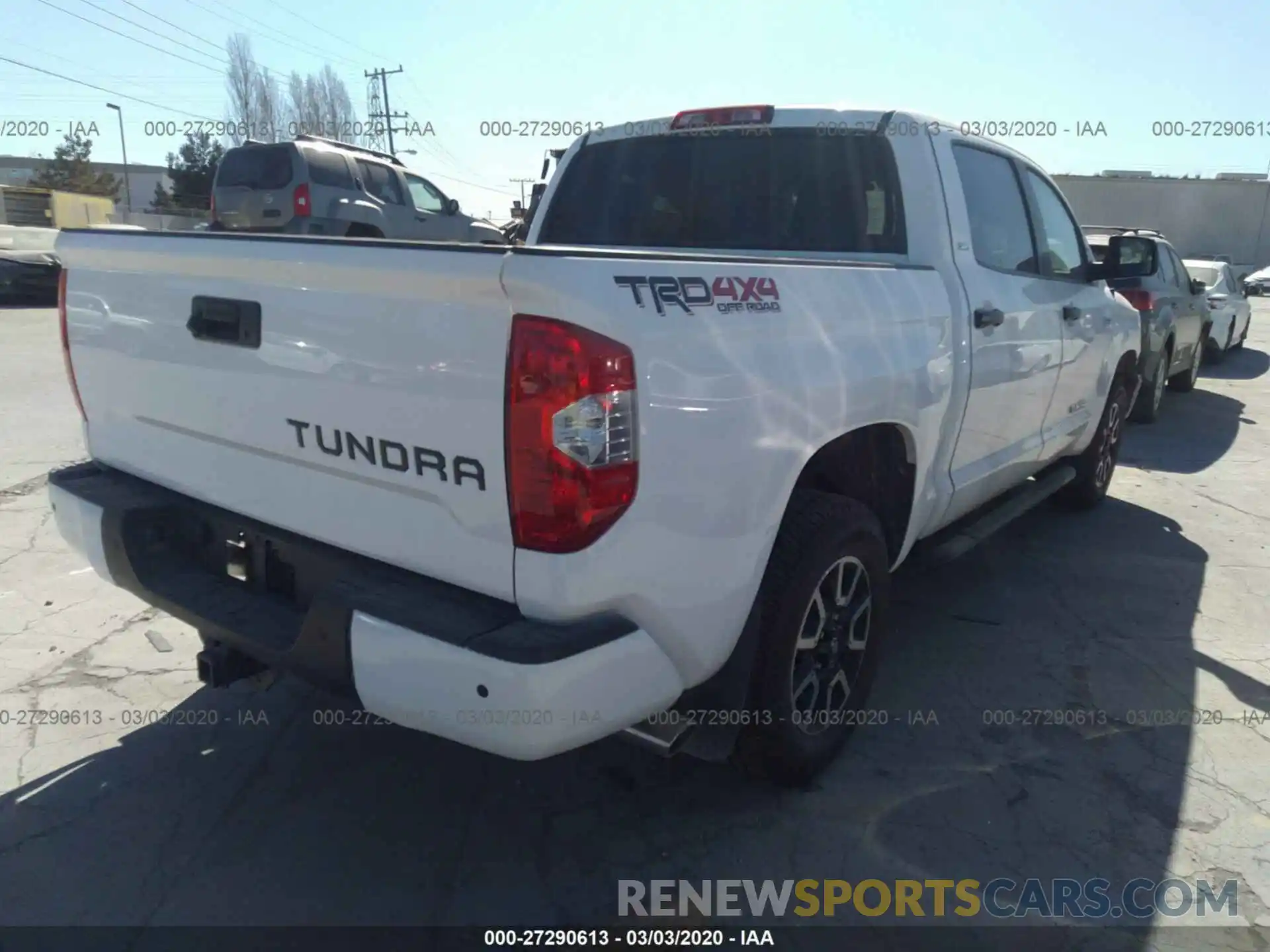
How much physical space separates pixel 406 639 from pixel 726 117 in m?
2.58

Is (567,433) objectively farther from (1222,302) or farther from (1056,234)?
(1222,302)

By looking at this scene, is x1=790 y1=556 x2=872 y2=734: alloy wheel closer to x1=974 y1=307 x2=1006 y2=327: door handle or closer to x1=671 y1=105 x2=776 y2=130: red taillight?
x1=974 y1=307 x2=1006 y2=327: door handle

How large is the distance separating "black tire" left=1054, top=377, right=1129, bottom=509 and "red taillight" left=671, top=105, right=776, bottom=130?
3.02m

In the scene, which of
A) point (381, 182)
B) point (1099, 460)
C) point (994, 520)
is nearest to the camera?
point (994, 520)

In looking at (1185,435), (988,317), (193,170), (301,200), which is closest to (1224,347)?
(1185,435)

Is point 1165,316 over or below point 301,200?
below

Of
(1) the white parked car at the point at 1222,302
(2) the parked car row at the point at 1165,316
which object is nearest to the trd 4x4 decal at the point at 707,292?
(2) the parked car row at the point at 1165,316

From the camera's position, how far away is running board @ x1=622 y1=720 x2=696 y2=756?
7.34 feet

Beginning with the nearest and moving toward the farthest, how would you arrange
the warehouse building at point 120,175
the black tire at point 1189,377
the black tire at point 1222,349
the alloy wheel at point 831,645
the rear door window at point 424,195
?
the alloy wheel at point 831,645 → the black tire at point 1189,377 → the black tire at point 1222,349 → the rear door window at point 424,195 → the warehouse building at point 120,175

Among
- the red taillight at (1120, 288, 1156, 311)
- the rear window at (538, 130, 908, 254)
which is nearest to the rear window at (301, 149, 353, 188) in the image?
the rear window at (538, 130, 908, 254)

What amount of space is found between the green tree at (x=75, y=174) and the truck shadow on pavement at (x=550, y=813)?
57581 mm

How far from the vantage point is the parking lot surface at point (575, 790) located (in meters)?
2.45

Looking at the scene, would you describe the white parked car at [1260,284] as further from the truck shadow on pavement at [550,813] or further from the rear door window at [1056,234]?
the truck shadow on pavement at [550,813]

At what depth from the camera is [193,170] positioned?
48.4 m
